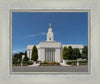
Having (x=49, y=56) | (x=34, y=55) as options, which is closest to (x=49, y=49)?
(x=49, y=56)

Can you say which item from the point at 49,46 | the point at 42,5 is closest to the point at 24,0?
the point at 42,5

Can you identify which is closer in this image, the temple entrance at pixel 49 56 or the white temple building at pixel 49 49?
the white temple building at pixel 49 49

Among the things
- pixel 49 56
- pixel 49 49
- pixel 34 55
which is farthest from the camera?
pixel 49 49

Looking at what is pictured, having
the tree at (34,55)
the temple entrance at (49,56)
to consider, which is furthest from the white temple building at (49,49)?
the tree at (34,55)

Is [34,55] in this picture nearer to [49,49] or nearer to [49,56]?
[49,56]

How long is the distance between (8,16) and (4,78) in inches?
46.5

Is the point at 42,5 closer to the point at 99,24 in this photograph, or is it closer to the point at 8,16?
the point at 8,16

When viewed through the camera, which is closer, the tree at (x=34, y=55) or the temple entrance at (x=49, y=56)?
the tree at (x=34, y=55)

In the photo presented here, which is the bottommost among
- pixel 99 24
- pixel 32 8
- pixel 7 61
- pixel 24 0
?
pixel 7 61

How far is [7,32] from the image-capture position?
2.36m

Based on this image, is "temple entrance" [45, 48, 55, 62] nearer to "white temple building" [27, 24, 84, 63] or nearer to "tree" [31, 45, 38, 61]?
"white temple building" [27, 24, 84, 63]

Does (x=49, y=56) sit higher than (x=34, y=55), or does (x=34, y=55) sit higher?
(x=34, y=55)

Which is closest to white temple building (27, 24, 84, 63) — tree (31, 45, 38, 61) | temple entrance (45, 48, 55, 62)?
temple entrance (45, 48, 55, 62)

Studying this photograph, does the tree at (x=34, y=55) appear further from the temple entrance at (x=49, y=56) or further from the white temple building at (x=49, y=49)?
the temple entrance at (x=49, y=56)
